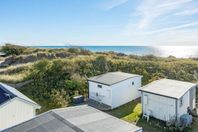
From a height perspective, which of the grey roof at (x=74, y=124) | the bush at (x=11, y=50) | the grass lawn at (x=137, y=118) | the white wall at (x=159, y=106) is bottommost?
the grass lawn at (x=137, y=118)

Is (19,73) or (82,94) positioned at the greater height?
(19,73)

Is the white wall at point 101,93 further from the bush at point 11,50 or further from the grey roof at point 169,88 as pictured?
the bush at point 11,50

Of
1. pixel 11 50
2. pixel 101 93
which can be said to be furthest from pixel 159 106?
pixel 11 50

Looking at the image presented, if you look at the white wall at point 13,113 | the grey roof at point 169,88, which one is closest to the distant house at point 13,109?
the white wall at point 13,113

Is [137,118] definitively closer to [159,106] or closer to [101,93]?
[159,106]

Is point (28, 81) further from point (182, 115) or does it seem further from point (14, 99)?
point (182, 115)

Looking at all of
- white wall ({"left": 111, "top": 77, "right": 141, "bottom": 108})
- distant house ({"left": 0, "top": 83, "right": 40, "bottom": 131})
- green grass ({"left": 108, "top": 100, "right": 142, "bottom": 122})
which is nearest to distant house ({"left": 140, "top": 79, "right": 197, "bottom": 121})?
green grass ({"left": 108, "top": 100, "right": 142, "bottom": 122})

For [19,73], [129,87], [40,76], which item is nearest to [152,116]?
[129,87]

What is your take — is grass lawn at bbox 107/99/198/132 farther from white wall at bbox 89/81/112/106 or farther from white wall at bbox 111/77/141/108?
white wall at bbox 89/81/112/106
